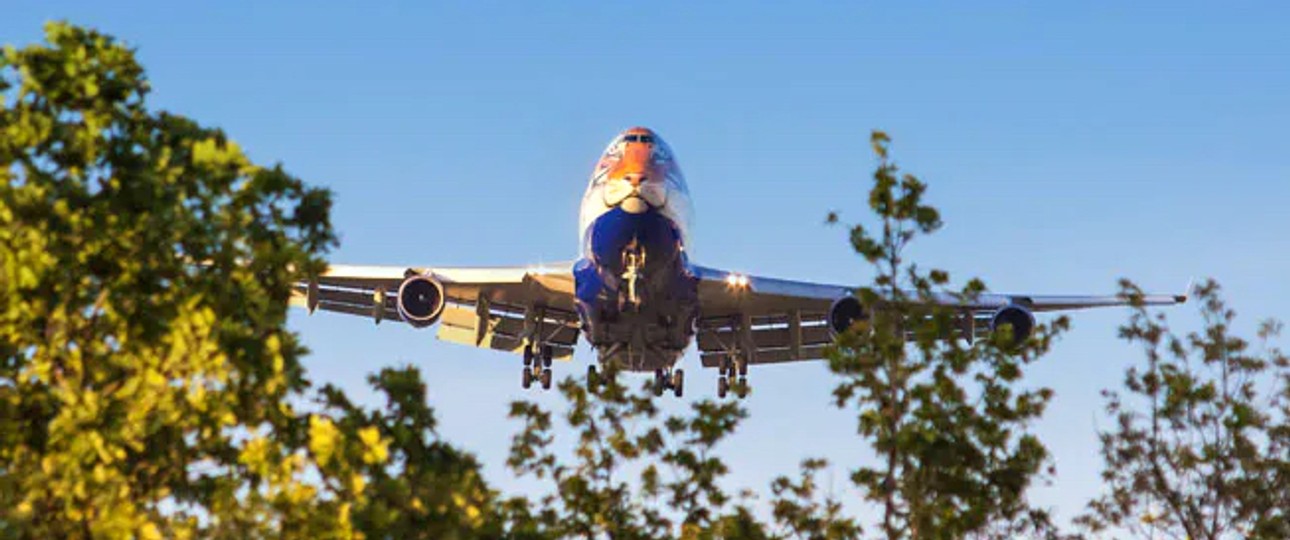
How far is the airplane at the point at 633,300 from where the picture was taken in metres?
41.8

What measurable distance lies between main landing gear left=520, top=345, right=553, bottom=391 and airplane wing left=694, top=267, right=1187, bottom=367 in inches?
169

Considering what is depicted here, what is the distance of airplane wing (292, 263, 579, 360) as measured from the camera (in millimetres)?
46406

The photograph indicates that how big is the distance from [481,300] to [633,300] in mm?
7439

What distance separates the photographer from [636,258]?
4094cm

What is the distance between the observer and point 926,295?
1703 centimetres

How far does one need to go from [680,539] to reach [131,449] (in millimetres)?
5202

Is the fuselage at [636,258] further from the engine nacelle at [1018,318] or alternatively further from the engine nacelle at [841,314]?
the engine nacelle at [1018,318]

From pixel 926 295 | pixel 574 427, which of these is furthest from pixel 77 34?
pixel 926 295

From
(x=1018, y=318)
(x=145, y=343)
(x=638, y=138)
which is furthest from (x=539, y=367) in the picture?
(x=145, y=343)

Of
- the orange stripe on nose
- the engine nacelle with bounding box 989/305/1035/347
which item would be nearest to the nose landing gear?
the orange stripe on nose

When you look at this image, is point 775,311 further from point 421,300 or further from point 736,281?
point 421,300

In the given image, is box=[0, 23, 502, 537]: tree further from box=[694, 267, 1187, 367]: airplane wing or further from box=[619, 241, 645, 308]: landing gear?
box=[694, 267, 1187, 367]: airplane wing

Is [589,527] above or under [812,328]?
under

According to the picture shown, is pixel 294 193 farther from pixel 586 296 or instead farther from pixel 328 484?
pixel 586 296
